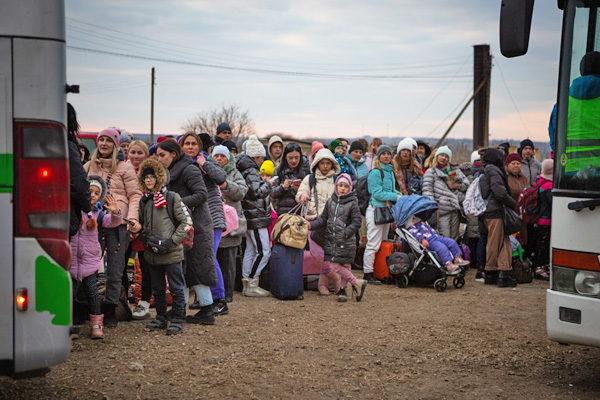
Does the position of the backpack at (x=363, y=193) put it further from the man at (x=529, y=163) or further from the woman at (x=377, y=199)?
the man at (x=529, y=163)

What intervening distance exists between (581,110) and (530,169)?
8.77 metres

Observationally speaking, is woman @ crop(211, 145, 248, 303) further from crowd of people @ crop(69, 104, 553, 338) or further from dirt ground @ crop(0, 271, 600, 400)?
dirt ground @ crop(0, 271, 600, 400)

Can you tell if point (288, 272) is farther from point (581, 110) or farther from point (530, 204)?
point (581, 110)

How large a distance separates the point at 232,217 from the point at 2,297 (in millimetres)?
5255

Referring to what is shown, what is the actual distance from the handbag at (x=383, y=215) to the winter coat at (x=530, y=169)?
13.1 ft

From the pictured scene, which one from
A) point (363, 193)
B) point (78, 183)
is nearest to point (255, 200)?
point (363, 193)

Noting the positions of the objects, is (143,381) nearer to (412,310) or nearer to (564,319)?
(564,319)

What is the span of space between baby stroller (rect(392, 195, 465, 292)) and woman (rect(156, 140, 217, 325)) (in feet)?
13.0

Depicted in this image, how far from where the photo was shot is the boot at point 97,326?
7.09 meters

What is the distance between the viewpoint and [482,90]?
26438mm

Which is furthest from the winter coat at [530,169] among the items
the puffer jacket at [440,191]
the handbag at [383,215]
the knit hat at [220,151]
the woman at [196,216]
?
the woman at [196,216]

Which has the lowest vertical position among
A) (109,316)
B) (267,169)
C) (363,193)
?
(109,316)

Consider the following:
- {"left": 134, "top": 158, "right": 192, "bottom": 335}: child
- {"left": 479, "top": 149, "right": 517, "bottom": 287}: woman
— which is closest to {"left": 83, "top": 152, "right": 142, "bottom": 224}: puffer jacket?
{"left": 134, "top": 158, "right": 192, "bottom": 335}: child

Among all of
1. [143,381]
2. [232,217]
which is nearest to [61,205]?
[143,381]
